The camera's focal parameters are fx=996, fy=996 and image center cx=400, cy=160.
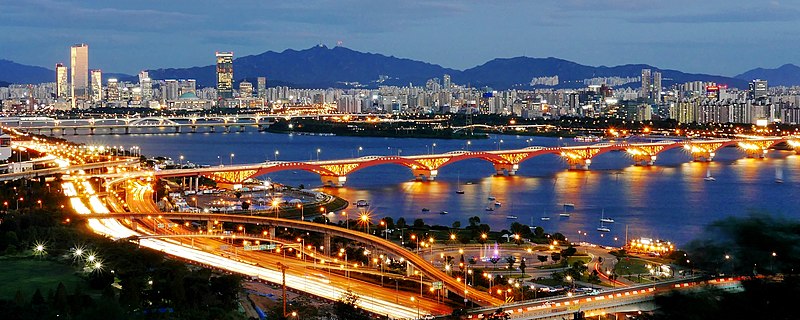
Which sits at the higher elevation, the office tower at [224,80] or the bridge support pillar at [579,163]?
the office tower at [224,80]

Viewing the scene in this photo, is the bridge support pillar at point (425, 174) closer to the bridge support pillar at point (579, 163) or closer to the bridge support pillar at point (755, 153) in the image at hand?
the bridge support pillar at point (579, 163)

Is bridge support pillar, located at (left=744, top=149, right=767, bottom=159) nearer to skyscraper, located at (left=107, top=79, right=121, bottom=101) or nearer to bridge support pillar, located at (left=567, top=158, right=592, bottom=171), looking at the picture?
bridge support pillar, located at (left=567, top=158, right=592, bottom=171)

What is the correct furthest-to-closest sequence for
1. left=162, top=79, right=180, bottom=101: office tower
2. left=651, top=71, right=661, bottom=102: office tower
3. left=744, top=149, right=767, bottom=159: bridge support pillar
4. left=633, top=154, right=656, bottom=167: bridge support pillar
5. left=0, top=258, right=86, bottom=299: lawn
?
left=162, top=79, right=180, bottom=101: office tower
left=651, top=71, right=661, bottom=102: office tower
left=744, top=149, right=767, bottom=159: bridge support pillar
left=633, top=154, right=656, bottom=167: bridge support pillar
left=0, top=258, right=86, bottom=299: lawn

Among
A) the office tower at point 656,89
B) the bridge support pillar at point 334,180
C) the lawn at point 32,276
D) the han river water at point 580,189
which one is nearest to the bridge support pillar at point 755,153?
the han river water at point 580,189

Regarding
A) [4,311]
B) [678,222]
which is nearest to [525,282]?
[4,311]

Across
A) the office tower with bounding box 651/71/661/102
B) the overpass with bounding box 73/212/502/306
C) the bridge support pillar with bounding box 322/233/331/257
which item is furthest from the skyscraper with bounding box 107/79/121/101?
the bridge support pillar with bounding box 322/233/331/257

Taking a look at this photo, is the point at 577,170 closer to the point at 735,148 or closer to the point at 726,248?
the point at 735,148

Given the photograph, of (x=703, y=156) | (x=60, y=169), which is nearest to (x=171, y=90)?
(x=703, y=156)

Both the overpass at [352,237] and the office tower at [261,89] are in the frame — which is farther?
the office tower at [261,89]
